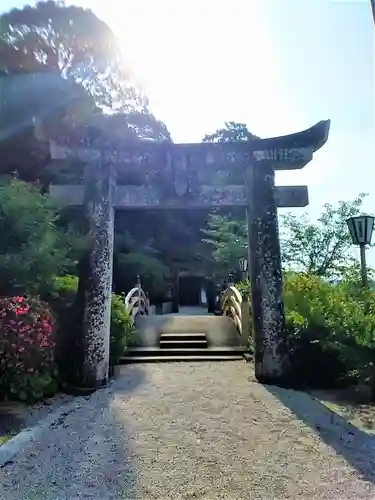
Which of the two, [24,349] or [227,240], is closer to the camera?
[24,349]

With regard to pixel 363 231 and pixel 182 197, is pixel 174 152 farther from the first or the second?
pixel 363 231

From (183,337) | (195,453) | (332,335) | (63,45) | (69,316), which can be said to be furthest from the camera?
(63,45)

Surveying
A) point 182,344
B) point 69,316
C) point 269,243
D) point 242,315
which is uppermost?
point 269,243

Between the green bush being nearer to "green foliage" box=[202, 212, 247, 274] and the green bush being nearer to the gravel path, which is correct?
the gravel path

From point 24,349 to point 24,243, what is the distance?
1.41m

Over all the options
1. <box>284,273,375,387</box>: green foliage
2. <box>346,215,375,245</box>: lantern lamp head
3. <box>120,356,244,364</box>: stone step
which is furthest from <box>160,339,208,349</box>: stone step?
<box>346,215,375,245</box>: lantern lamp head

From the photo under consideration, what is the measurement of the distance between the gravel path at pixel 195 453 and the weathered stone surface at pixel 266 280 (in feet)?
2.27

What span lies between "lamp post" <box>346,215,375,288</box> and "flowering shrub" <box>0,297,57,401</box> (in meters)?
4.90

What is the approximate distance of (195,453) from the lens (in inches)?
136

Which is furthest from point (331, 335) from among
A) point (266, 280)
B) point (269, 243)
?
point (269, 243)

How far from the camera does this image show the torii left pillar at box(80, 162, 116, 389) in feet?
19.8

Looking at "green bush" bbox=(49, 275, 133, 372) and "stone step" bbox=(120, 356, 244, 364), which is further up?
"green bush" bbox=(49, 275, 133, 372)

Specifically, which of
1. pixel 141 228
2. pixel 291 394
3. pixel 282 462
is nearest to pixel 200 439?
pixel 282 462

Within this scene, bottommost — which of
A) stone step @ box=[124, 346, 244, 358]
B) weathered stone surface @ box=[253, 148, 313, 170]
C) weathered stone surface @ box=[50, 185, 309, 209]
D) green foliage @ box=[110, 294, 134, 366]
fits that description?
stone step @ box=[124, 346, 244, 358]
